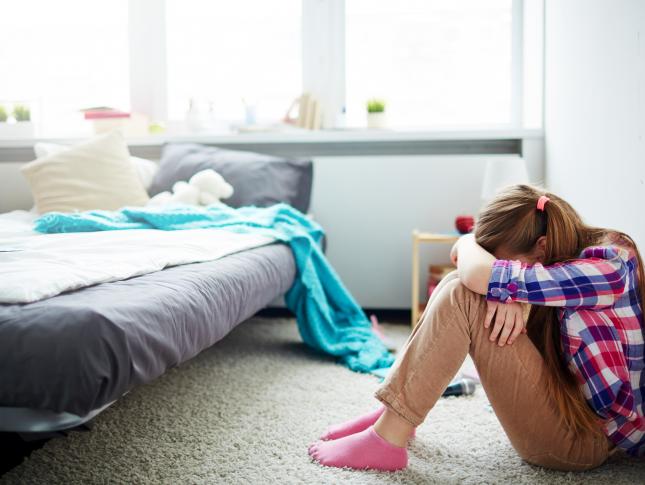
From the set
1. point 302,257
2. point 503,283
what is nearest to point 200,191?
point 302,257

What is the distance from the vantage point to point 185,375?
2066mm

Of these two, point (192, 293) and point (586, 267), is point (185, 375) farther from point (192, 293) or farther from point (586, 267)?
point (586, 267)

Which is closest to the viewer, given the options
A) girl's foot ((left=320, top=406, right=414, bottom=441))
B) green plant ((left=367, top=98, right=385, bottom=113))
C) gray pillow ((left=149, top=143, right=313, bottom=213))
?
girl's foot ((left=320, top=406, right=414, bottom=441))

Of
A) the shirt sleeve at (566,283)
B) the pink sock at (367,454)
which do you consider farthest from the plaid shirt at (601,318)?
the pink sock at (367,454)

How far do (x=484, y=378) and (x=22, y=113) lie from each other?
3.15m

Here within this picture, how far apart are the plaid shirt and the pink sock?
37 centimetres

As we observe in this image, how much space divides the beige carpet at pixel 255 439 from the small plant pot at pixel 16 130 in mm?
2020

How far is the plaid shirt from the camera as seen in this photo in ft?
3.90

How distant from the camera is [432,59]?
11.2 feet

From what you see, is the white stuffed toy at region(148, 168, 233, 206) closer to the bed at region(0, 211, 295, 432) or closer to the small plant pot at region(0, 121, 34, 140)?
the small plant pot at region(0, 121, 34, 140)

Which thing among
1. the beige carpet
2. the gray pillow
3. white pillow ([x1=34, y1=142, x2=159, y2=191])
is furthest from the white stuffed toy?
the beige carpet

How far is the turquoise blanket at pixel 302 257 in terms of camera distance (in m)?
2.08

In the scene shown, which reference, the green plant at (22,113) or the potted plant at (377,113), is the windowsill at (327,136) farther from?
the green plant at (22,113)

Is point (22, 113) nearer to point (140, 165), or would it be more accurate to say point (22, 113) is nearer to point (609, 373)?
point (140, 165)
